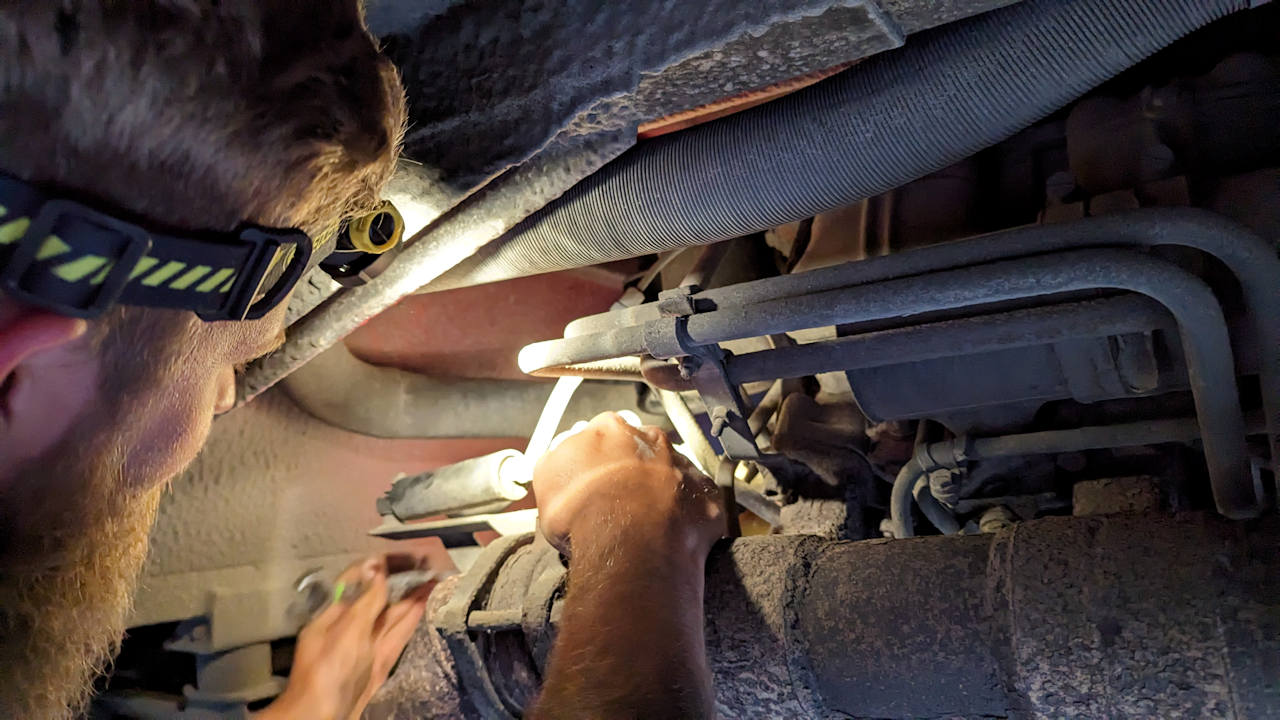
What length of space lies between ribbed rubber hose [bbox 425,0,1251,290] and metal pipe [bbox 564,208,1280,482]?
121 mm

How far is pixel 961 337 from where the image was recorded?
95cm

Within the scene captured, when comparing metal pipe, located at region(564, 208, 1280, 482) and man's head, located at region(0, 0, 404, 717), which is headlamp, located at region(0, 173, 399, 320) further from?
metal pipe, located at region(564, 208, 1280, 482)

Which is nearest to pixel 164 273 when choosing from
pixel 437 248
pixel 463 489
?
pixel 437 248

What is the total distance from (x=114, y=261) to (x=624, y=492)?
0.69m

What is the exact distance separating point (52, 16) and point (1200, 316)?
3.29ft

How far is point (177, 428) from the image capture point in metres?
0.95

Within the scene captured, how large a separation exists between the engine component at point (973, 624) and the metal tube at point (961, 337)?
21 centimetres

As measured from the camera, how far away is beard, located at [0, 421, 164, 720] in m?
0.83

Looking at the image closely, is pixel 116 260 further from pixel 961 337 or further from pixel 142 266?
pixel 961 337

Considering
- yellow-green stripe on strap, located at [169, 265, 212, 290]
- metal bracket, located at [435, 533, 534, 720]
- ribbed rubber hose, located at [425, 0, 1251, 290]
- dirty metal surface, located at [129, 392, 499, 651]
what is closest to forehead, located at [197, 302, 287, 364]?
yellow-green stripe on strap, located at [169, 265, 212, 290]

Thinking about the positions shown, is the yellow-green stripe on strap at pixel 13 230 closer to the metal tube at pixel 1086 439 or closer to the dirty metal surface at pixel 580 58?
the dirty metal surface at pixel 580 58

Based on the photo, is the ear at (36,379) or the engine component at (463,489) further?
the engine component at (463,489)

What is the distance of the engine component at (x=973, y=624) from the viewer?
80 centimetres

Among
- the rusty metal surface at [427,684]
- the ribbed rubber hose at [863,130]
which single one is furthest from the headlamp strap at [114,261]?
the rusty metal surface at [427,684]
